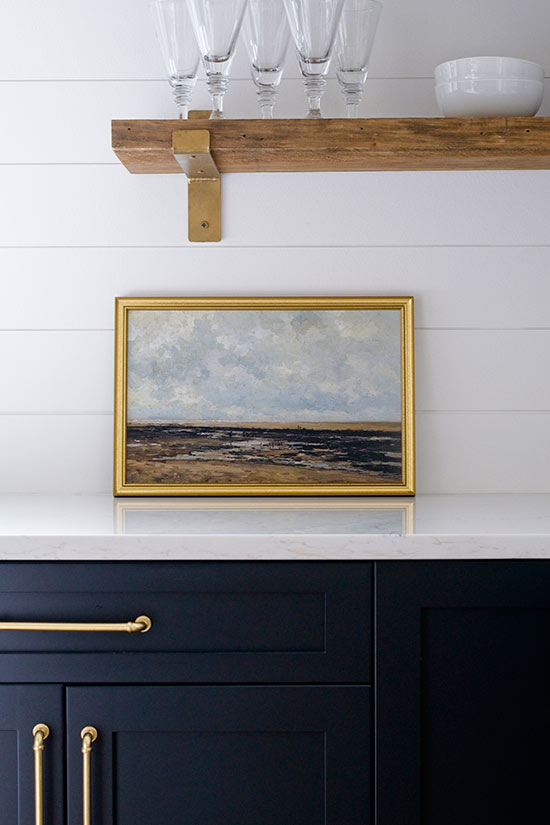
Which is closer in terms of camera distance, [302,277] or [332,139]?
[332,139]

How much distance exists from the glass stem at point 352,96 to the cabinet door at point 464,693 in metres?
0.82

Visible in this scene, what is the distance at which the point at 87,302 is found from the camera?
162 centimetres

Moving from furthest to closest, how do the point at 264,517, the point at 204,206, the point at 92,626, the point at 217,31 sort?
the point at 204,206 → the point at 217,31 → the point at 264,517 → the point at 92,626

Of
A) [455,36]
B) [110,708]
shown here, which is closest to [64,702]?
[110,708]

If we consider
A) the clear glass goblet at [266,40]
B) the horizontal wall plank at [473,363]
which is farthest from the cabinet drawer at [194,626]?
the clear glass goblet at [266,40]

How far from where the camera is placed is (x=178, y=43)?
55.6 inches

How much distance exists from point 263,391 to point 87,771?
74 centimetres

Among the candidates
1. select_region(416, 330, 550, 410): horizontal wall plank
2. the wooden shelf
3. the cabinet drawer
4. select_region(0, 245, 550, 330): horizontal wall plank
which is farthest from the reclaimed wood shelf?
the cabinet drawer

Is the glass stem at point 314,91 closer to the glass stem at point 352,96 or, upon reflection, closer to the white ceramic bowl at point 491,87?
the glass stem at point 352,96

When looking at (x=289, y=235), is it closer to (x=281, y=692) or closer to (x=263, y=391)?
(x=263, y=391)

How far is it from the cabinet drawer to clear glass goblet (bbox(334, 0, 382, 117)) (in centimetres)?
84

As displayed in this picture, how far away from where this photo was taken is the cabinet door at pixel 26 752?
3.63ft

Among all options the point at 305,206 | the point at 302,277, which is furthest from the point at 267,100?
the point at 302,277

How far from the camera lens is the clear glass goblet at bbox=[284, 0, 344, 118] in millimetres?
1371
